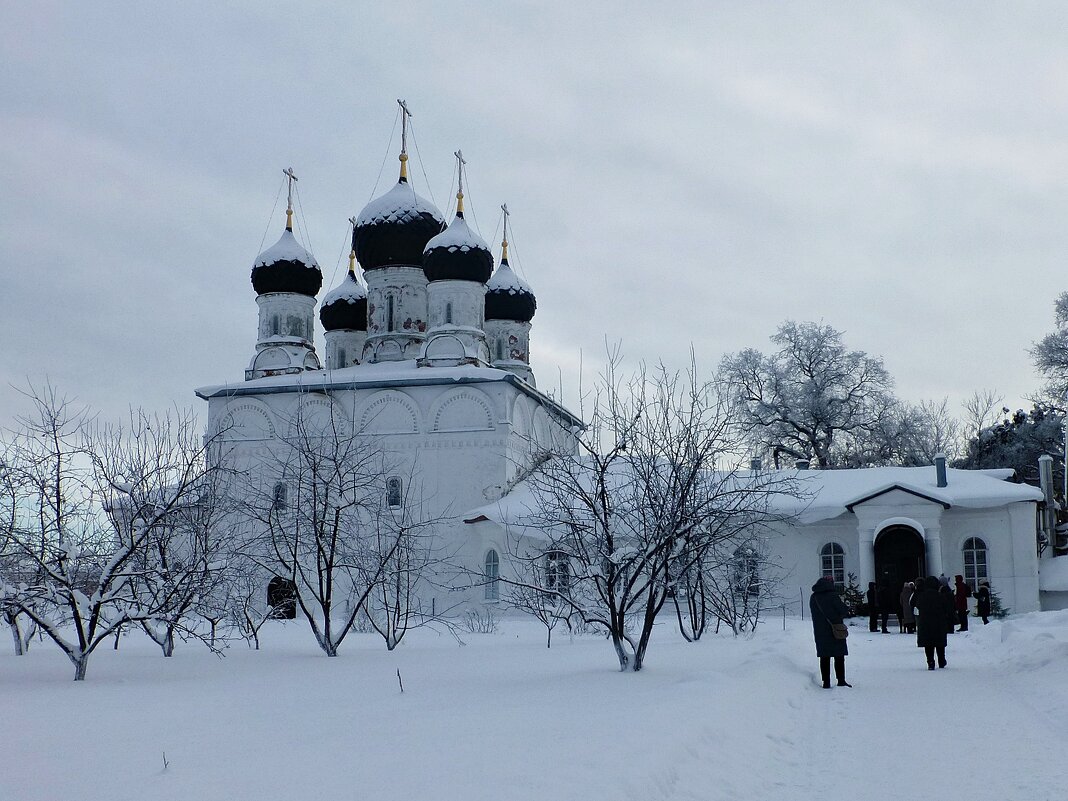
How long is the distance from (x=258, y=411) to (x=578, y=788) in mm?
24635

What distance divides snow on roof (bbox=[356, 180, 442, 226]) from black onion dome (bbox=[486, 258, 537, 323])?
9.31ft

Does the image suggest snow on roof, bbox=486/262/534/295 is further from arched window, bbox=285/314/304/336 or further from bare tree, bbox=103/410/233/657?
bare tree, bbox=103/410/233/657

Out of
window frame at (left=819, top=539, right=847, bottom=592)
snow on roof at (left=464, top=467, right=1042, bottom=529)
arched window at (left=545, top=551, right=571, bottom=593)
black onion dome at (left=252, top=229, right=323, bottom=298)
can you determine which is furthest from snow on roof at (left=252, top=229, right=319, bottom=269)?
arched window at (left=545, top=551, right=571, bottom=593)

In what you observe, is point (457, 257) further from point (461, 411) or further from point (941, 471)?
point (941, 471)

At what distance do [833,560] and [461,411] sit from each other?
9423 millimetres

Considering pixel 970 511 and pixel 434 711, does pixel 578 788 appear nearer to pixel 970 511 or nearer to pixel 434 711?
pixel 434 711

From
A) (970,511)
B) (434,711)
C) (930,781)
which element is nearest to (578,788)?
(930,781)

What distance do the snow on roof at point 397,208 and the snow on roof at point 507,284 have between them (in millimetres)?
2738

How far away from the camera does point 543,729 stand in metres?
6.58

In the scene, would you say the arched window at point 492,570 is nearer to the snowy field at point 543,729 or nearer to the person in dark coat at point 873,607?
the person in dark coat at point 873,607

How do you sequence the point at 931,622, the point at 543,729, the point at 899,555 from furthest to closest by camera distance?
the point at 899,555, the point at 931,622, the point at 543,729

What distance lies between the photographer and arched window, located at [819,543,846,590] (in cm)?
2466

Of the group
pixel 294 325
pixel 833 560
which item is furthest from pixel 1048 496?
pixel 294 325

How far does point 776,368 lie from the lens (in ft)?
132
